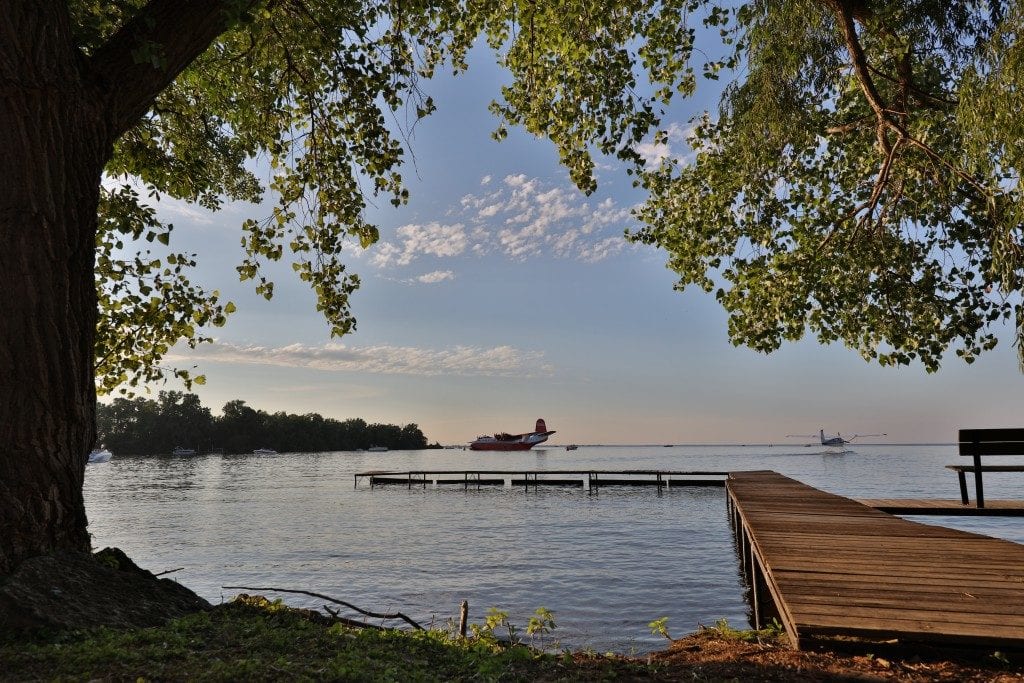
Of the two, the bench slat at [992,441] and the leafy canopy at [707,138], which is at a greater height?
the leafy canopy at [707,138]

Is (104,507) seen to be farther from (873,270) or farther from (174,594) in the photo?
(873,270)

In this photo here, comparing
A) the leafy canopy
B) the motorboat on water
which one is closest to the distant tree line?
the motorboat on water

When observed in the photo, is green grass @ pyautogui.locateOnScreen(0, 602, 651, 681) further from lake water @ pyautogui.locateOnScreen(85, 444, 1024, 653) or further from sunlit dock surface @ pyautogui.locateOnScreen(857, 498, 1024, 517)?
sunlit dock surface @ pyautogui.locateOnScreen(857, 498, 1024, 517)

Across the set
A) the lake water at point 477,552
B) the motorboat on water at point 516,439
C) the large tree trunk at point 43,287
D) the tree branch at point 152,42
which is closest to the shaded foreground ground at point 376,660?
the large tree trunk at point 43,287

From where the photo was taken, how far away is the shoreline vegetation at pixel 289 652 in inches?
134

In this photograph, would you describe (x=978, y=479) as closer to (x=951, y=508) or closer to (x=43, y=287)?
(x=951, y=508)

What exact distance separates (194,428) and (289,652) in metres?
141

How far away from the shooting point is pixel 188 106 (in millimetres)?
8906

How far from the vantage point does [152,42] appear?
5.05m

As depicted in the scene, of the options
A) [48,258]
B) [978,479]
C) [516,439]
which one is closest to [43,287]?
[48,258]

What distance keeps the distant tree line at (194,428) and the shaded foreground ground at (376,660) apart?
131m

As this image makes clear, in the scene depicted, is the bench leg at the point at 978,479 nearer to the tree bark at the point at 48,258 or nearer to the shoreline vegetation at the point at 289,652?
the shoreline vegetation at the point at 289,652

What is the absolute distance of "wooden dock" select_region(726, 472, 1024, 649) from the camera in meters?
3.84

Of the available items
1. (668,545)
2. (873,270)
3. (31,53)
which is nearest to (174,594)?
(31,53)
